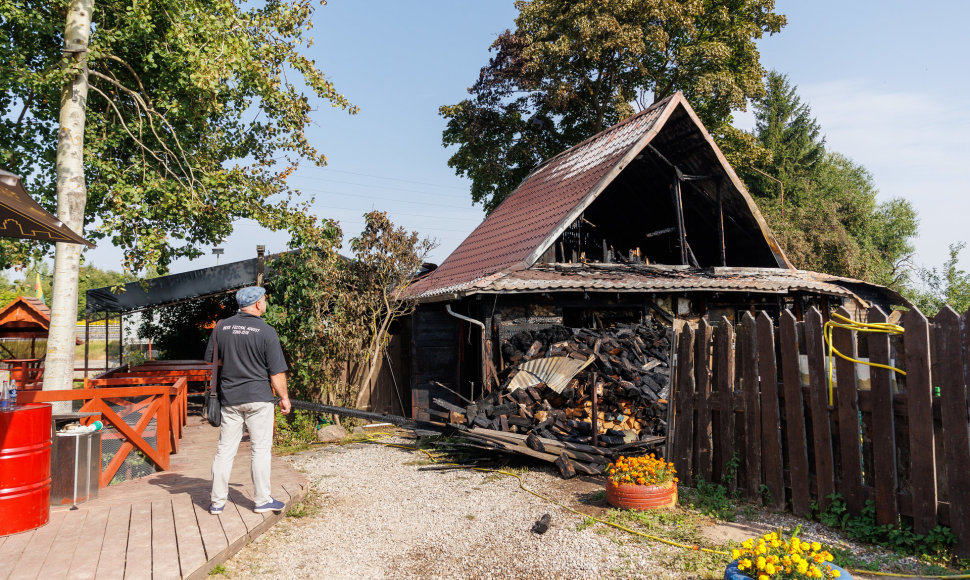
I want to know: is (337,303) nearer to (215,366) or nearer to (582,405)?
(582,405)

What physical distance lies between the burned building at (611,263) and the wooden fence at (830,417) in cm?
408

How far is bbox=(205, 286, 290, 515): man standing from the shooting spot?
521cm

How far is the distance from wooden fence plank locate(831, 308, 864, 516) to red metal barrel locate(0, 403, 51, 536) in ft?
21.1

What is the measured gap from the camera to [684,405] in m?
6.27

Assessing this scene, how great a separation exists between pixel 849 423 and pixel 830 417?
0.72ft

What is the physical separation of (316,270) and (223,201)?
2.13 m

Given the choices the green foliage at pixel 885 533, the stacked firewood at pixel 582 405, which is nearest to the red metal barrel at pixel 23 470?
the stacked firewood at pixel 582 405

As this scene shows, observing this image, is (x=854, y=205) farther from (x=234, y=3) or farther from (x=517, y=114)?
(x=234, y=3)

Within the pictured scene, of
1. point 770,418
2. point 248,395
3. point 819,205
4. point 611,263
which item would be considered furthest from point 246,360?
point 819,205

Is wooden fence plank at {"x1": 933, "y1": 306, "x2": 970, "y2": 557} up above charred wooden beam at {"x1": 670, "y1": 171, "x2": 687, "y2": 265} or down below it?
below

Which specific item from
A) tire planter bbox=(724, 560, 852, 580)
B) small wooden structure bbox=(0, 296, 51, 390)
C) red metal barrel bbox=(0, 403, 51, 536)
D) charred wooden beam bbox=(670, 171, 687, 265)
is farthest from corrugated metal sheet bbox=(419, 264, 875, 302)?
small wooden structure bbox=(0, 296, 51, 390)

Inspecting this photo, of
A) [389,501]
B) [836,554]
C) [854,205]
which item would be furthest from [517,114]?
[836,554]

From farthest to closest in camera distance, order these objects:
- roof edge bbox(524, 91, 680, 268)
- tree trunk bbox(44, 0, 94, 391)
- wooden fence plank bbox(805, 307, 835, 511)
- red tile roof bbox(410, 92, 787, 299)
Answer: red tile roof bbox(410, 92, 787, 299), roof edge bbox(524, 91, 680, 268), tree trunk bbox(44, 0, 94, 391), wooden fence plank bbox(805, 307, 835, 511)

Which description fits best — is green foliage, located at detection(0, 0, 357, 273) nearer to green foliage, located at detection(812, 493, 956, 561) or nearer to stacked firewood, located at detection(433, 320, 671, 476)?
stacked firewood, located at detection(433, 320, 671, 476)
